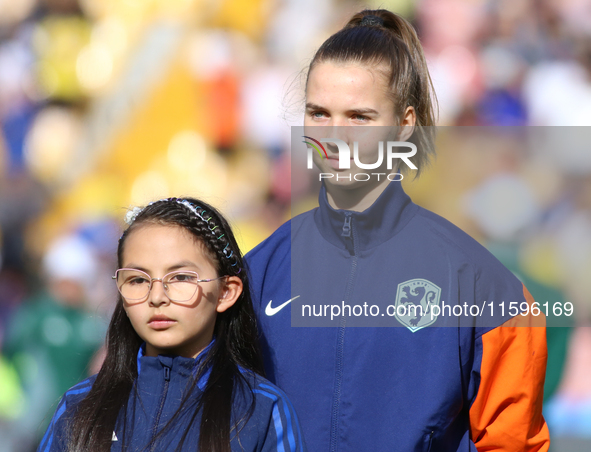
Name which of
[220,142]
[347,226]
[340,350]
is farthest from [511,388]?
[220,142]

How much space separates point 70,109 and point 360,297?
9.97 feet

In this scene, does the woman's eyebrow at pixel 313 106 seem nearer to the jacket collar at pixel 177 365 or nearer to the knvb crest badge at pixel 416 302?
the knvb crest badge at pixel 416 302

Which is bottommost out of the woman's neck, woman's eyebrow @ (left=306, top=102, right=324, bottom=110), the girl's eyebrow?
the girl's eyebrow

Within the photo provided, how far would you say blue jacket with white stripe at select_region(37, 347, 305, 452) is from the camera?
1171 mm

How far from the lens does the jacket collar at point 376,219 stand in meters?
1.32

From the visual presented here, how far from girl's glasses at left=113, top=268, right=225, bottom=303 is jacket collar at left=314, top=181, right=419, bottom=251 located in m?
0.29

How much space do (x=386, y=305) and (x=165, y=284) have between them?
0.43m

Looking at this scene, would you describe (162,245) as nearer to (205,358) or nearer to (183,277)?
(183,277)

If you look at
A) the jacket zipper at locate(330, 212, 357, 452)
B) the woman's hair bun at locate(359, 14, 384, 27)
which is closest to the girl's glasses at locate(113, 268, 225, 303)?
the jacket zipper at locate(330, 212, 357, 452)

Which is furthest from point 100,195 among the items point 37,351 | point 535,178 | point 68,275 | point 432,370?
point 432,370

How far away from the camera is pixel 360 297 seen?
4.30 feet

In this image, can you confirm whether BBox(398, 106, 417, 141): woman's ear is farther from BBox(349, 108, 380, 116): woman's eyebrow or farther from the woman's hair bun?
the woman's hair bun

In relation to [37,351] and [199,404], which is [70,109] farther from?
[199,404]

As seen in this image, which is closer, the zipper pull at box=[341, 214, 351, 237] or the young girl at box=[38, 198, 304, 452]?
the young girl at box=[38, 198, 304, 452]
